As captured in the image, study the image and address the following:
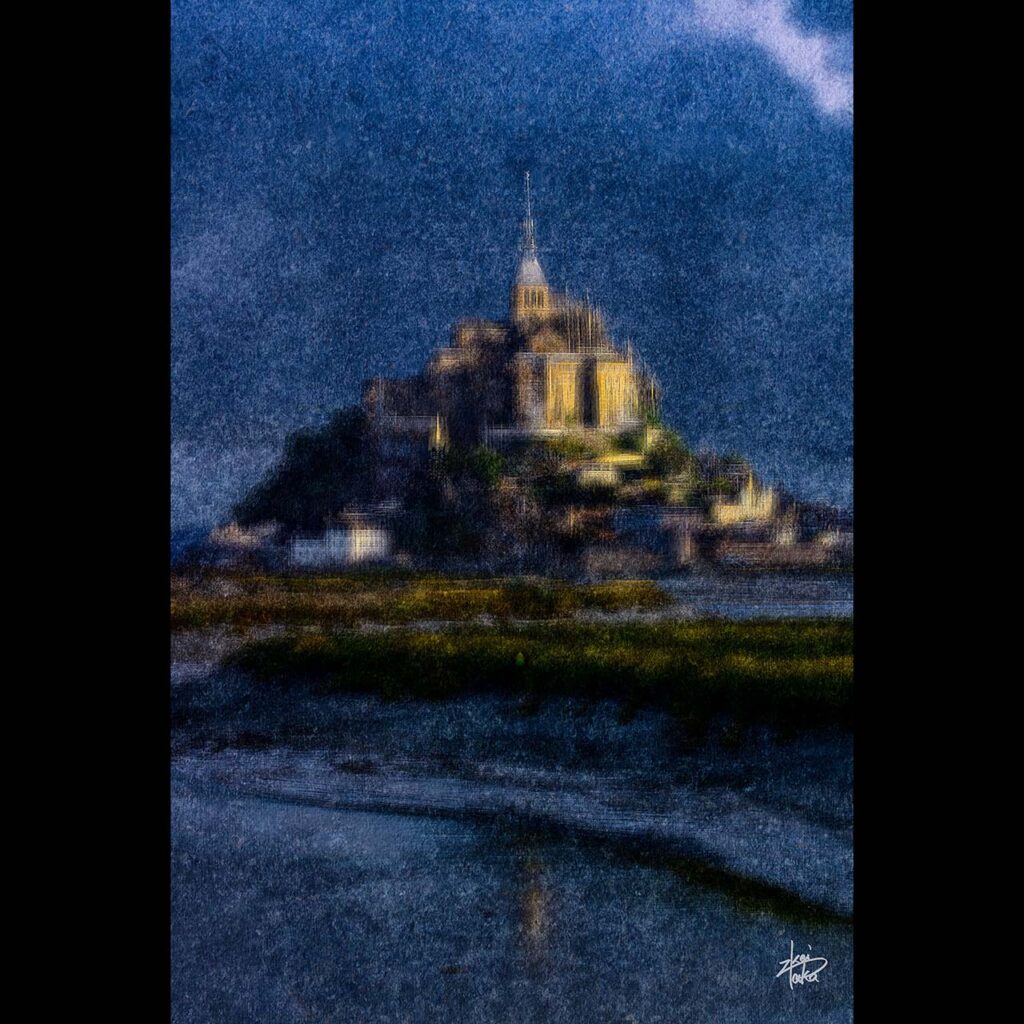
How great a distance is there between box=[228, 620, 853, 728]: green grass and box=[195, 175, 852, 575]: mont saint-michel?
30 centimetres

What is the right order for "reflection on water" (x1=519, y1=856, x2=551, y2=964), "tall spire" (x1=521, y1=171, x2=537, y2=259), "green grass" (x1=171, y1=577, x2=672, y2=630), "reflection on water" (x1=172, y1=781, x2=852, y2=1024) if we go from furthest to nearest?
1. "green grass" (x1=171, y1=577, x2=672, y2=630)
2. "tall spire" (x1=521, y1=171, x2=537, y2=259)
3. "reflection on water" (x1=519, y1=856, x2=551, y2=964)
4. "reflection on water" (x1=172, y1=781, x2=852, y2=1024)

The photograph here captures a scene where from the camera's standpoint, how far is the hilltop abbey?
3828 mm

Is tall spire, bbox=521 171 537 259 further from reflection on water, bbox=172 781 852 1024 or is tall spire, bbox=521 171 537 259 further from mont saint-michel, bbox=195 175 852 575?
reflection on water, bbox=172 781 852 1024

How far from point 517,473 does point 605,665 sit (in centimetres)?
89

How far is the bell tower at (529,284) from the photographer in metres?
3.81

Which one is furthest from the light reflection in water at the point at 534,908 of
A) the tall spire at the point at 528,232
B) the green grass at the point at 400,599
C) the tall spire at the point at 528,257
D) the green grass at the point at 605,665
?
the tall spire at the point at 528,232
